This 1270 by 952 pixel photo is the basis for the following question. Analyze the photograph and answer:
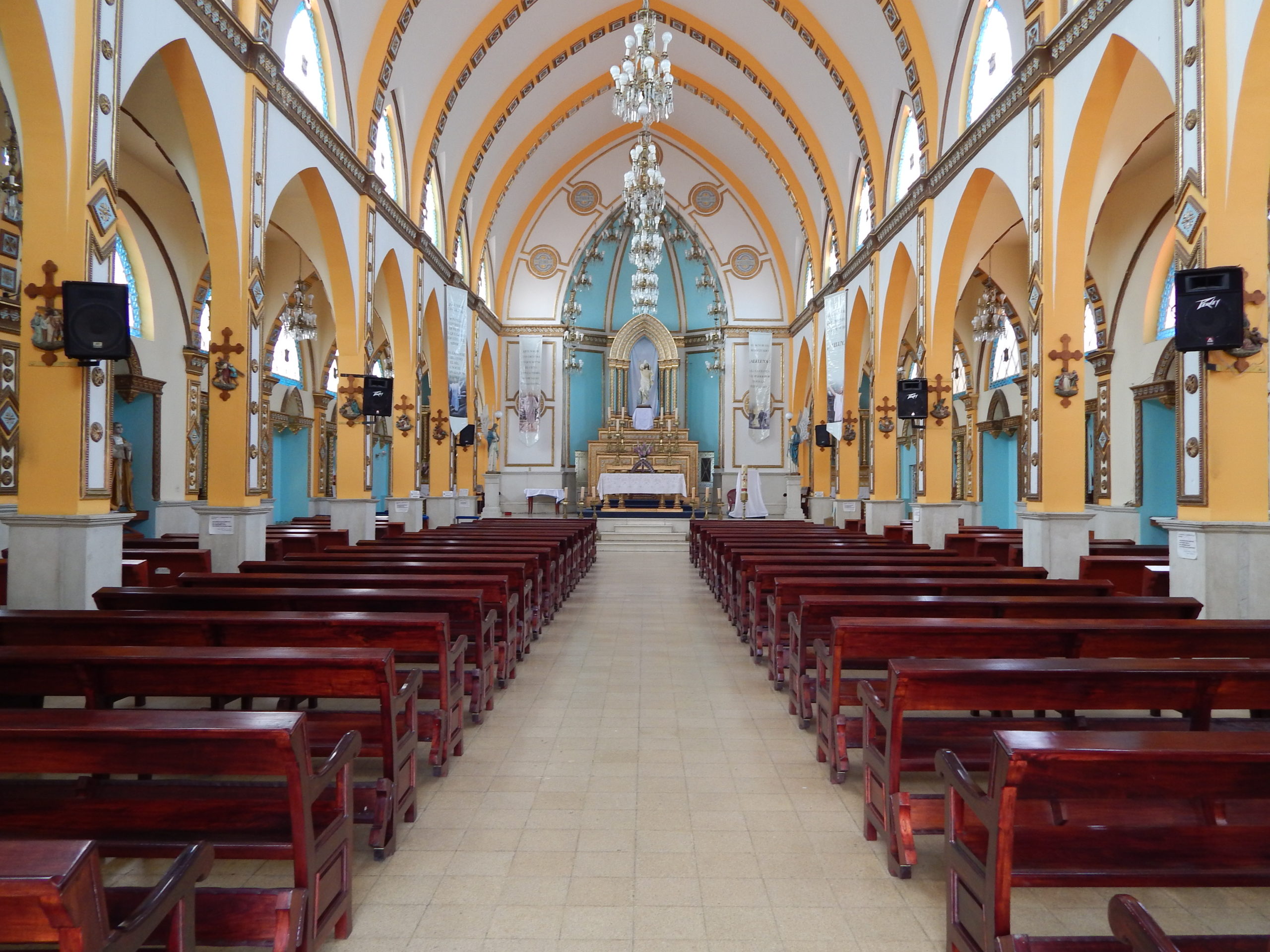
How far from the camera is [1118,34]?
8.21m

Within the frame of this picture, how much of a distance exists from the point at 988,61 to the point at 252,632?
12.2 metres

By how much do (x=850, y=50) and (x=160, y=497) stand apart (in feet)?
50.7

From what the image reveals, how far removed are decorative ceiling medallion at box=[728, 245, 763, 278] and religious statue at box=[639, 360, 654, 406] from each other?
4287 mm

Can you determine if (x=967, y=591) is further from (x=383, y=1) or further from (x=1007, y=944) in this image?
(x=383, y=1)

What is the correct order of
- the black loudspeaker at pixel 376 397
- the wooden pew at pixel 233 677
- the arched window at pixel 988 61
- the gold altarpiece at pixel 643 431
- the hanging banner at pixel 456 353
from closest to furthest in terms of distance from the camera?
the wooden pew at pixel 233 677, the arched window at pixel 988 61, the black loudspeaker at pixel 376 397, the hanging banner at pixel 456 353, the gold altarpiece at pixel 643 431

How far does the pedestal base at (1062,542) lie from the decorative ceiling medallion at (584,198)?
21.0 metres

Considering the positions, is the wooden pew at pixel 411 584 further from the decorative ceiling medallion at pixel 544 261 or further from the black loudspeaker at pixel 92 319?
the decorative ceiling medallion at pixel 544 261

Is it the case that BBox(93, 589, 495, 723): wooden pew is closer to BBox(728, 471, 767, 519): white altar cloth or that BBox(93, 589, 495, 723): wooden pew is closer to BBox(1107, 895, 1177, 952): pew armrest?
BBox(1107, 895, 1177, 952): pew armrest

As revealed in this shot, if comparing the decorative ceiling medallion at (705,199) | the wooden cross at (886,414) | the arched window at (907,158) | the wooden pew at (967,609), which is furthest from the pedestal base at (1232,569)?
the decorative ceiling medallion at (705,199)

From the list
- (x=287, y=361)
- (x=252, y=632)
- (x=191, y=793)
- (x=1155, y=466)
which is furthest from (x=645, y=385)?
(x=191, y=793)

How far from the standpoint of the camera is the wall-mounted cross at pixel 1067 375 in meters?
9.38

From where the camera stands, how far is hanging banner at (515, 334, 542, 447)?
89.5ft

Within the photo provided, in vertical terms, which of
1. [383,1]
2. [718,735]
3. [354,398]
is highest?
[383,1]

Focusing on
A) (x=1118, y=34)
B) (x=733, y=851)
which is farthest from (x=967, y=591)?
(x=1118, y=34)
